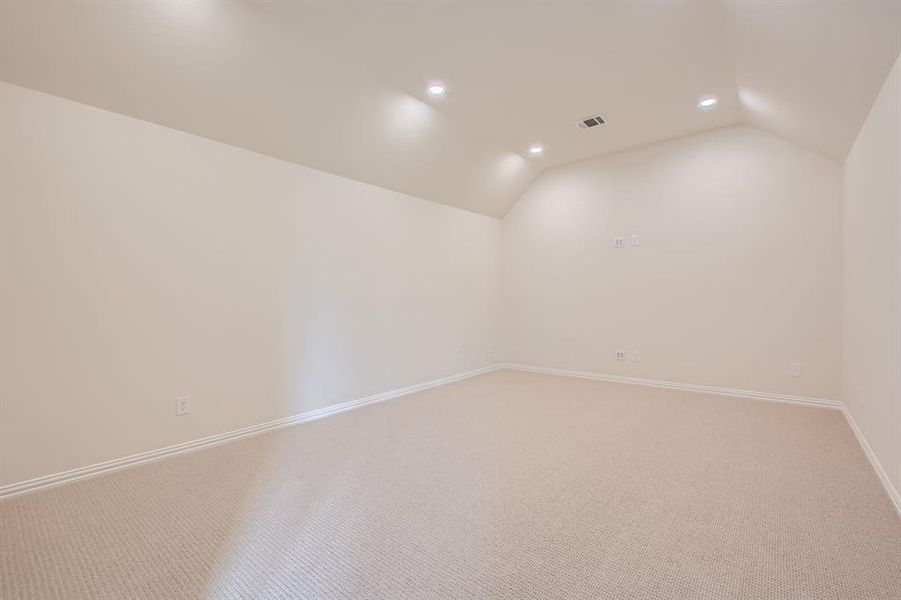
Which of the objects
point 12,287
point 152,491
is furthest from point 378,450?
point 12,287

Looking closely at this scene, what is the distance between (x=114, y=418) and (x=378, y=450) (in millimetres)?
1665

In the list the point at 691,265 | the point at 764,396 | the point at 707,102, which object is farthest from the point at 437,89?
the point at 764,396

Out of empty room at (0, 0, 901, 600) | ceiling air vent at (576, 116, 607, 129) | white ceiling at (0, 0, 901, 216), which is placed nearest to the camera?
empty room at (0, 0, 901, 600)

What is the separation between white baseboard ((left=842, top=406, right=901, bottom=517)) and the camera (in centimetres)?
196

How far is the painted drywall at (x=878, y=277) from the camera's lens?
197 cm

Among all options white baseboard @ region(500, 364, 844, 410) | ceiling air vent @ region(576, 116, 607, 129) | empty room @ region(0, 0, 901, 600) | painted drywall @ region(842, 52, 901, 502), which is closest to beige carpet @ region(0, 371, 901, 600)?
empty room @ region(0, 0, 901, 600)

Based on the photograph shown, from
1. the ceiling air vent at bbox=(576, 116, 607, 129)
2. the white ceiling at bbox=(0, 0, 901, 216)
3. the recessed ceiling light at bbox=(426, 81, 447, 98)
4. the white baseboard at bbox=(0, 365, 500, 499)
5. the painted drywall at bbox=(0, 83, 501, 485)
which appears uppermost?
the ceiling air vent at bbox=(576, 116, 607, 129)

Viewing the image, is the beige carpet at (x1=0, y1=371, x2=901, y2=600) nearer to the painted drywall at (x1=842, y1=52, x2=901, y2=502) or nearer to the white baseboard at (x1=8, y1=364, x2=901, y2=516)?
the white baseboard at (x1=8, y1=364, x2=901, y2=516)

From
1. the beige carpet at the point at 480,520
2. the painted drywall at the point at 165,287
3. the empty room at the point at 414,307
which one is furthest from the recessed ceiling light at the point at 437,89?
the beige carpet at the point at 480,520

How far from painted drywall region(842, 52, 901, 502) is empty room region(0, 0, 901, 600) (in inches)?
1.3

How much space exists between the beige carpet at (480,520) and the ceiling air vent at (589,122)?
287 cm

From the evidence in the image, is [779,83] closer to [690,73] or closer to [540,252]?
[690,73]

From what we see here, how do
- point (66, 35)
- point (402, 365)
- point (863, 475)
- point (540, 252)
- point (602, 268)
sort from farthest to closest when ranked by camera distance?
point (540, 252) → point (602, 268) → point (402, 365) → point (863, 475) → point (66, 35)

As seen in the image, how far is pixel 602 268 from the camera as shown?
5.07 m
